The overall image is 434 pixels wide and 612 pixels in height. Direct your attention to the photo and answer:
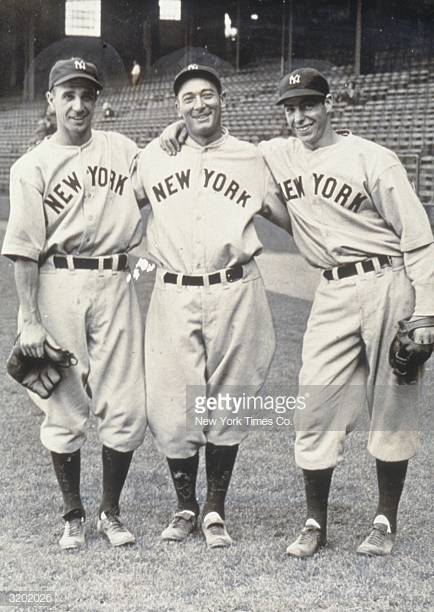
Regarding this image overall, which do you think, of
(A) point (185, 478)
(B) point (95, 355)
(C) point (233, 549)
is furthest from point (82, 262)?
(C) point (233, 549)

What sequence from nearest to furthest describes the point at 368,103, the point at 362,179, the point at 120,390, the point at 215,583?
the point at 215,583, the point at 362,179, the point at 120,390, the point at 368,103

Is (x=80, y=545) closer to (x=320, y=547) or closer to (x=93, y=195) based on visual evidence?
(x=320, y=547)

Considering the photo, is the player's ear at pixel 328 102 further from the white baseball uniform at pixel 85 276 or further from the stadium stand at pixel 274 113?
the stadium stand at pixel 274 113

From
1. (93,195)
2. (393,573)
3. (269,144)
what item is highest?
(269,144)

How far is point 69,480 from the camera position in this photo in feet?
8.72

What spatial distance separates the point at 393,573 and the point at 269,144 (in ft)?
4.61

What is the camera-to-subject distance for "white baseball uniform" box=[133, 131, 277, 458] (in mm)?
2559

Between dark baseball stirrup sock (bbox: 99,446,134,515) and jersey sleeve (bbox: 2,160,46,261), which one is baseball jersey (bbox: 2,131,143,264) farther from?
dark baseball stirrup sock (bbox: 99,446,134,515)

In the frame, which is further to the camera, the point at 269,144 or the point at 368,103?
the point at 368,103

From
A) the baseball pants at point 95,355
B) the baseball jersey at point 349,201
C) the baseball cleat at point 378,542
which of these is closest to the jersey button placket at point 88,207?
the baseball pants at point 95,355

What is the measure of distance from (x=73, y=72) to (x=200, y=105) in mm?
409

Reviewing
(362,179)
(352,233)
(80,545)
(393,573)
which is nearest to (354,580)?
(393,573)

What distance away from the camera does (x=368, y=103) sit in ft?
45.4

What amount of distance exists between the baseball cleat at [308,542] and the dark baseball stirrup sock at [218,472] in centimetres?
29
